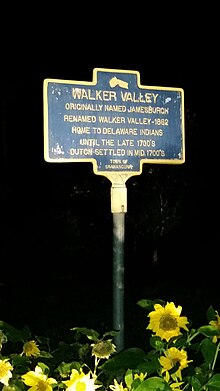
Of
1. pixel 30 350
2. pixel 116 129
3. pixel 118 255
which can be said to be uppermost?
pixel 116 129

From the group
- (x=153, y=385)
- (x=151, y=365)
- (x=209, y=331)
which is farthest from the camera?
(x=209, y=331)

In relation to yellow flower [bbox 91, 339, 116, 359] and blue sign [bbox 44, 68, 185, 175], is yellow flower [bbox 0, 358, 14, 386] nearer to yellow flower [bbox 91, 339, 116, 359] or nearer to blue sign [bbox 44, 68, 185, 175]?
yellow flower [bbox 91, 339, 116, 359]

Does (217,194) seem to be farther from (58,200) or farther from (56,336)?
(56,336)

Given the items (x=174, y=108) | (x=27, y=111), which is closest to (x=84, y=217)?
(x=27, y=111)

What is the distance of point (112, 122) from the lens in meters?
4.04

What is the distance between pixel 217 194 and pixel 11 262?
18.0 ft

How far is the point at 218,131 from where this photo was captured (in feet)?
61.4

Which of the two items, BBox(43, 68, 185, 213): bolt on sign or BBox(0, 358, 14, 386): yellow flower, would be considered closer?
BBox(0, 358, 14, 386): yellow flower

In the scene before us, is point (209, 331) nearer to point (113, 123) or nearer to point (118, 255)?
point (118, 255)

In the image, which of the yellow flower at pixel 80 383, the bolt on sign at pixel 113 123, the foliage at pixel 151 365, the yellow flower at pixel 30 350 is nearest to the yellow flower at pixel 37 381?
the foliage at pixel 151 365

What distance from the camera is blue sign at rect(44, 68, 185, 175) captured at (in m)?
3.93

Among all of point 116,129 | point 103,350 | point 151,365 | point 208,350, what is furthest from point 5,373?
point 116,129

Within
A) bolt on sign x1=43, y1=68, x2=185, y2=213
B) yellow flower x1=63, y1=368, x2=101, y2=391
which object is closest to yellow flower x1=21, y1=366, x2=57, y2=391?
yellow flower x1=63, y1=368, x2=101, y2=391

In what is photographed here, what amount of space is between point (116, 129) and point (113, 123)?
0.12ft
